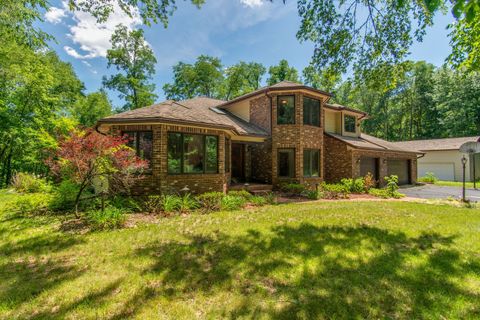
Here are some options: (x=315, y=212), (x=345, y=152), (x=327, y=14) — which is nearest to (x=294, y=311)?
(x=315, y=212)

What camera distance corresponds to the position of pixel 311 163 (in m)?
13.8

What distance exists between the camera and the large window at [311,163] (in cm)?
A: 1360

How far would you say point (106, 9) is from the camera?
22.4 feet

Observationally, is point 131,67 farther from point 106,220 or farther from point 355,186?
point 355,186

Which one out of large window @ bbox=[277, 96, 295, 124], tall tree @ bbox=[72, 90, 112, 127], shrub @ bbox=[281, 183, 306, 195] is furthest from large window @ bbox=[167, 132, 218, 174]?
tall tree @ bbox=[72, 90, 112, 127]

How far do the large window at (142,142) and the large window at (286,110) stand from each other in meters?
7.50

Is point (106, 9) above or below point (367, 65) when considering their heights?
above

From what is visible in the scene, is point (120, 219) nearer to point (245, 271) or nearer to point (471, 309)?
point (245, 271)

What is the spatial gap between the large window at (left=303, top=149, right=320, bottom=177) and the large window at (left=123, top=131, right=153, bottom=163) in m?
8.53

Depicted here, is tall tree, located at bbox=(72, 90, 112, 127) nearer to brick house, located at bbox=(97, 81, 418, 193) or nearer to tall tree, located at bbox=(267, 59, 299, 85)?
brick house, located at bbox=(97, 81, 418, 193)

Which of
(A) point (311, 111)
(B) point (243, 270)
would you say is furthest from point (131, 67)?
(B) point (243, 270)

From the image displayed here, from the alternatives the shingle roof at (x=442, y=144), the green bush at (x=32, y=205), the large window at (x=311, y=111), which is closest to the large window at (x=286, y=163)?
the large window at (x=311, y=111)

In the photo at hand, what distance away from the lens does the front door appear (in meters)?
14.7

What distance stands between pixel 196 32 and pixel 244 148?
6.92 m
